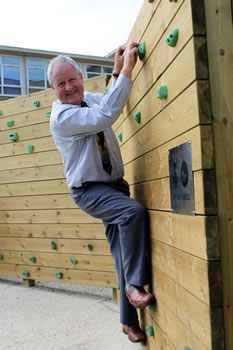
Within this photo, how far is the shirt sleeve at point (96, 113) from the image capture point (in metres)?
1.90

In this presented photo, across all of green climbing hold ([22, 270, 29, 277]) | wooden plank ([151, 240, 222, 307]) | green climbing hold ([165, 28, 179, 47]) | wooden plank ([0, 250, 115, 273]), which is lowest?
green climbing hold ([22, 270, 29, 277])

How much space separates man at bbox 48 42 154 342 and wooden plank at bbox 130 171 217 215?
11 centimetres

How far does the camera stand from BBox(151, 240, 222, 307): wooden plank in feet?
4.02

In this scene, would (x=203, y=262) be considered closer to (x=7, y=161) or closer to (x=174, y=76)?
(x=174, y=76)

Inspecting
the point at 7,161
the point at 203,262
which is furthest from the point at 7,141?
the point at 203,262

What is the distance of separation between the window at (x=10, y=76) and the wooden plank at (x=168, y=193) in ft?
66.6

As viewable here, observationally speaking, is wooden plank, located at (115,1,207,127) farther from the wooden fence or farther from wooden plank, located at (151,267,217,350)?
Result: wooden plank, located at (151,267,217,350)

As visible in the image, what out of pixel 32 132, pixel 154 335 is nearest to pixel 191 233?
pixel 154 335

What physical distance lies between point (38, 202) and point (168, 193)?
305 cm

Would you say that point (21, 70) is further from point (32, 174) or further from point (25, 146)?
point (32, 174)

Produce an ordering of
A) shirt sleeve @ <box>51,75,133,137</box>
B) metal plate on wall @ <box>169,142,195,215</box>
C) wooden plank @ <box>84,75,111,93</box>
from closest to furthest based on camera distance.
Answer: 1. metal plate on wall @ <box>169,142,195,215</box>
2. shirt sleeve @ <box>51,75,133,137</box>
3. wooden plank @ <box>84,75,111,93</box>

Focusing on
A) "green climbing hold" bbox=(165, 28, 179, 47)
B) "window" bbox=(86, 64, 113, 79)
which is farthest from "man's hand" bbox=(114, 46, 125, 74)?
"window" bbox=(86, 64, 113, 79)

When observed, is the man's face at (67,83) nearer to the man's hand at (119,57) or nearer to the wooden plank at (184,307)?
the man's hand at (119,57)

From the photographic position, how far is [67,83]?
2.21m
